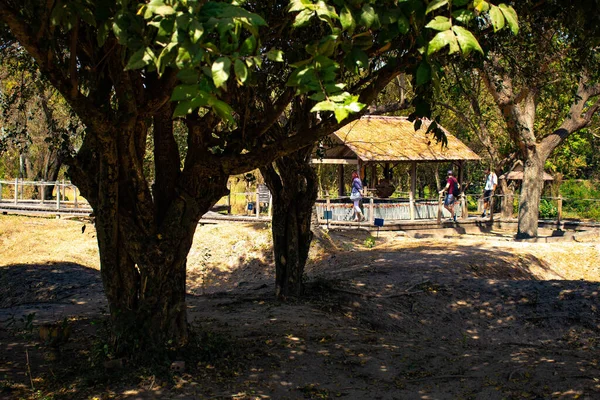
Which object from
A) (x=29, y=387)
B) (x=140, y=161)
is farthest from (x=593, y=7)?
(x=29, y=387)

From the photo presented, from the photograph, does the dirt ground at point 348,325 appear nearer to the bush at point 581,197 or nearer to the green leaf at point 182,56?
the green leaf at point 182,56

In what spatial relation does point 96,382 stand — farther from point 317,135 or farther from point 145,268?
point 317,135

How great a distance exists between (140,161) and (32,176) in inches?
1510

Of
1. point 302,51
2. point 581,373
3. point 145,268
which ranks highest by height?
point 302,51

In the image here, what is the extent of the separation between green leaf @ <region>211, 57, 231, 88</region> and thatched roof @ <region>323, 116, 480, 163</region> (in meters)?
20.0

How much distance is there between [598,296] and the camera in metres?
10.3

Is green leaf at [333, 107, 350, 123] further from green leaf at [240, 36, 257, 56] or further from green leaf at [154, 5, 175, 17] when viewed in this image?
green leaf at [154, 5, 175, 17]

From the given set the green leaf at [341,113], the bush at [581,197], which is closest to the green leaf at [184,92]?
the green leaf at [341,113]

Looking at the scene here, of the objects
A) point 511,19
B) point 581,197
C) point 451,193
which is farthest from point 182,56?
point 581,197

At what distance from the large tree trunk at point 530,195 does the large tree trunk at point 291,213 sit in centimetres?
1276

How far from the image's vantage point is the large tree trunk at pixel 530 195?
21328 mm

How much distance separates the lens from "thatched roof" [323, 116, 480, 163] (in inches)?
947

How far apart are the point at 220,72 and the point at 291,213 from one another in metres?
7.20

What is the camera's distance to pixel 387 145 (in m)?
25.2
